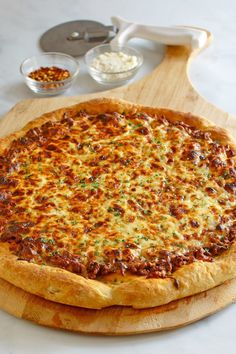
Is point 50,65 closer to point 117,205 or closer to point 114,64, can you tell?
point 114,64

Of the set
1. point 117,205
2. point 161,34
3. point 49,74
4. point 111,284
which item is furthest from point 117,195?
point 161,34

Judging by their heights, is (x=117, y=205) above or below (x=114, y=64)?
above

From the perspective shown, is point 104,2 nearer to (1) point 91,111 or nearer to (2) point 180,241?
(1) point 91,111

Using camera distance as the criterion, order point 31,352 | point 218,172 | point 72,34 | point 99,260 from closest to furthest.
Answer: point 31,352 < point 99,260 < point 218,172 < point 72,34

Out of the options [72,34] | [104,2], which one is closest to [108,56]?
[72,34]

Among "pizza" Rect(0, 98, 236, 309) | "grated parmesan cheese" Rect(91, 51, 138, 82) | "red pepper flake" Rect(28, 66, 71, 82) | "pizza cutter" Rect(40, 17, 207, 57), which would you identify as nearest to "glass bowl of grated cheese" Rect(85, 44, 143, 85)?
"grated parmesan cheese" Rect(91, 51, 138, 82)

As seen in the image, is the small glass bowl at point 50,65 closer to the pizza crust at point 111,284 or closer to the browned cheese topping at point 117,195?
the browned cheese topping at point 117,195

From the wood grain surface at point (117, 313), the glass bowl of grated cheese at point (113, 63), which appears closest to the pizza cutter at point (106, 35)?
the glass bowl of grated cheese at point (113, 63)
